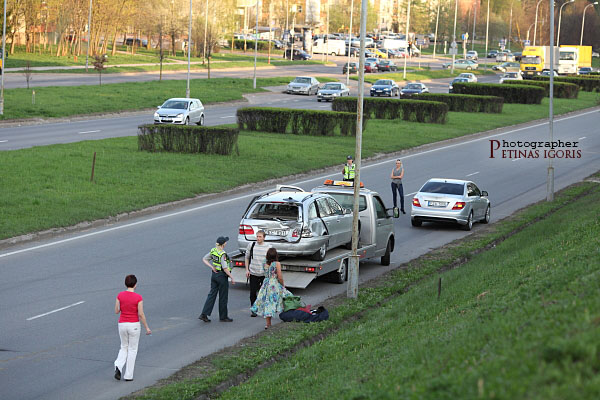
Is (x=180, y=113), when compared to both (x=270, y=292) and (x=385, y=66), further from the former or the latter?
(x=385, y=66)

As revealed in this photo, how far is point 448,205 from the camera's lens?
2473 centimetres

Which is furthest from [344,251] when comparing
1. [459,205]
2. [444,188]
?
[444,188]

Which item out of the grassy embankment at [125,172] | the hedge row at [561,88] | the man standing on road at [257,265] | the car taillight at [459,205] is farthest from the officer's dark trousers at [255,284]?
the hedge row at [561,88]

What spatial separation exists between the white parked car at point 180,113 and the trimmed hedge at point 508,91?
31.7m

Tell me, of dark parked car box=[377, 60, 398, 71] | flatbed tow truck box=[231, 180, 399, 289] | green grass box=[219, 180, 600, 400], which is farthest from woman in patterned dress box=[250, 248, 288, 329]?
dark parked car box=[377, 60, 398, 71]

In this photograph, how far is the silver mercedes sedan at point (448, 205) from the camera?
24703 millimetres

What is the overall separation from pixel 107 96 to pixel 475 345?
2023 inches

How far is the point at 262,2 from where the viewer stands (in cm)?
16425

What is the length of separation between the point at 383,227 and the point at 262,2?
150m

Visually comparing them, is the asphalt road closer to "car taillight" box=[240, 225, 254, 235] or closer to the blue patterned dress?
the blue patterned dress

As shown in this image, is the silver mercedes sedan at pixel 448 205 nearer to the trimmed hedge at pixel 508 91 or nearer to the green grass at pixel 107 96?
the green grass at pixel 107 96

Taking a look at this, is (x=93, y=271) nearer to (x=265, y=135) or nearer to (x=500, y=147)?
(x=265, y=135)

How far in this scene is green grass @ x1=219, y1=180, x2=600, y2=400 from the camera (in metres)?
6.50

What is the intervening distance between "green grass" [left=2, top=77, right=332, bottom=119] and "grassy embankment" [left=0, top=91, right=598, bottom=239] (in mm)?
12000
